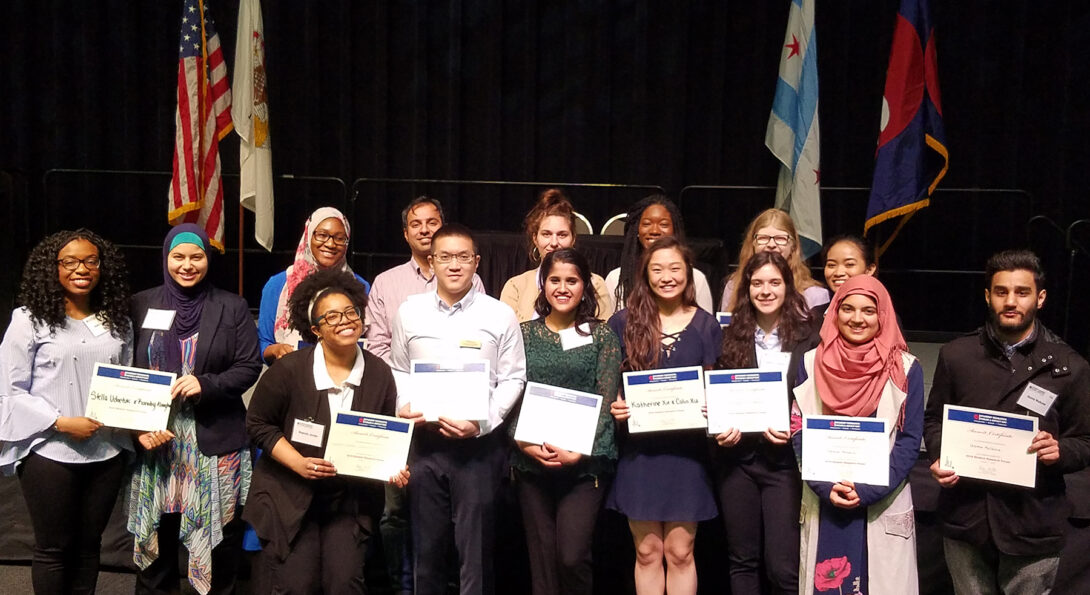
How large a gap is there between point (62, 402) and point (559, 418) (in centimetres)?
180

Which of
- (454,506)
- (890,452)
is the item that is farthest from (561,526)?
(890,452)

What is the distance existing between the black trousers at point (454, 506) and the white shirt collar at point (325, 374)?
13.6 inches

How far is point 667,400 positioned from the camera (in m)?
3.21

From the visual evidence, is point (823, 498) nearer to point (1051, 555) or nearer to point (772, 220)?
point (1051, 555)

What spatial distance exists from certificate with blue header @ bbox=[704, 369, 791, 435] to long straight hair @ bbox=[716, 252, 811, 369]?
0.47ft

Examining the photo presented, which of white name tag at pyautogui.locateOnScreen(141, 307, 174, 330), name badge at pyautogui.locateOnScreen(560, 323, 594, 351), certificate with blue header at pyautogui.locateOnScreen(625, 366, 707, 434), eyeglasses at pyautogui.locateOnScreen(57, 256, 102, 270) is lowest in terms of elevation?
certificate with blue header at pyautogui.locateOnScreen(625, 366, 707, 434)

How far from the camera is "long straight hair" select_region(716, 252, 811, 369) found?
11.0 feet

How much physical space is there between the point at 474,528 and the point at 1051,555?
80.6 inches

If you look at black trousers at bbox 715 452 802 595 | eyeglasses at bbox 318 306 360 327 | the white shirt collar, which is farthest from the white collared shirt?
black trousers at bbox 715 452 802 595

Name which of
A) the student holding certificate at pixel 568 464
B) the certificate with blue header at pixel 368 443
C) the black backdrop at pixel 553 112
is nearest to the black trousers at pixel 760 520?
the student holding certificate at pixel 568 464

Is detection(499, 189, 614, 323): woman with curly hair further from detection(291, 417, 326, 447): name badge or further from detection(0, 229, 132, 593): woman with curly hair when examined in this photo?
detection(0, 229, 132, 593): woman with curly hair

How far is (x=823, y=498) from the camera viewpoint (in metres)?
3.17

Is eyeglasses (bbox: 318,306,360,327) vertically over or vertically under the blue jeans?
over

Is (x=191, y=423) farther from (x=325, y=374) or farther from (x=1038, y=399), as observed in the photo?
(x=1038, y=399)
